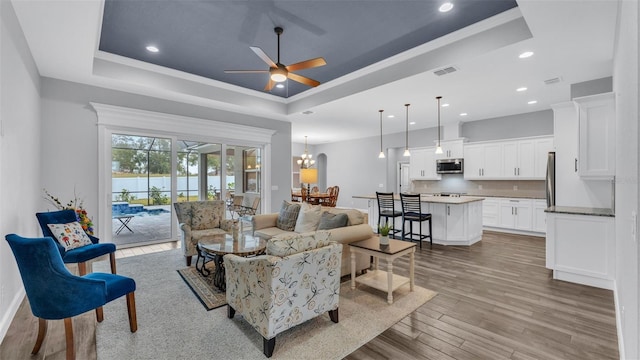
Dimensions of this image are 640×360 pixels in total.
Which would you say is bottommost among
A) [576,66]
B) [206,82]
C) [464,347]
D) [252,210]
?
[464,347]

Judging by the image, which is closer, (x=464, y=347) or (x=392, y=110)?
(x=464, y=347)

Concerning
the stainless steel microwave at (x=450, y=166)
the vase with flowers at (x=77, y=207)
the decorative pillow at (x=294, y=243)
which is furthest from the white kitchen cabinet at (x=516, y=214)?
the vase with flowers at (x=77, y=207)

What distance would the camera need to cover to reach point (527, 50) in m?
3.45

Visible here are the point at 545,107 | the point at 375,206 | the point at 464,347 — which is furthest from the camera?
the point at 375,206

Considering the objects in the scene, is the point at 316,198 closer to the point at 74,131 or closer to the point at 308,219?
the point at 308,219

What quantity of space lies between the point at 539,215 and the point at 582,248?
317 centimetres

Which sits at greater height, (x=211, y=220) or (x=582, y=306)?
(x=211, y=220)

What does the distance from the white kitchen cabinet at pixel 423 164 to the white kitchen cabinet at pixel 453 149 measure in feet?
1.20

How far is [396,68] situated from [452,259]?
3.15 meters

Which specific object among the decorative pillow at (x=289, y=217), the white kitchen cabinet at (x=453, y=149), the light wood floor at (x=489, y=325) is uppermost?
the white kitchen cabinet at (x=453, y=149)

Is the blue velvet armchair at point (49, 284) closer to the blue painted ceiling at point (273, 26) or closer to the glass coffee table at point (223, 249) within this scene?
the glass coffee table at point (223, 249)

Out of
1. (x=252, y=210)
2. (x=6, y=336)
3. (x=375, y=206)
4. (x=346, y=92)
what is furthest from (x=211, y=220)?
(x=375, y=206)

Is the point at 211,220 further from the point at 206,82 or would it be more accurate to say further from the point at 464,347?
the point at 464,347

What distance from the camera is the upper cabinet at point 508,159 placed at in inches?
252
